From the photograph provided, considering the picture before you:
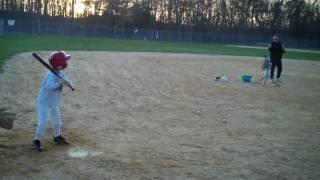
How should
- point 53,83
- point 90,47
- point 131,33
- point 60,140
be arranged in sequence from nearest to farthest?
point 53,83
point 60,140
point 90,47
point 131,33

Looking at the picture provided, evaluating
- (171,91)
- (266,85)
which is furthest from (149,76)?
(266,85)

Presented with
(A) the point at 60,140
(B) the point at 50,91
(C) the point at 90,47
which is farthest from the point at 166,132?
(C) the point at 90,47

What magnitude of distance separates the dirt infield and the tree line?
62.7m

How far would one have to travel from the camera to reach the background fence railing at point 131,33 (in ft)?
205

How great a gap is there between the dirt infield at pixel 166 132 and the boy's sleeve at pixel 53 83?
105 centimetres

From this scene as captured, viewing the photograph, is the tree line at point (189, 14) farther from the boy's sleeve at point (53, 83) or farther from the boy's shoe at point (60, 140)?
the boy's sleeve at point (53, 83)

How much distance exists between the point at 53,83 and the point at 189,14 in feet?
265

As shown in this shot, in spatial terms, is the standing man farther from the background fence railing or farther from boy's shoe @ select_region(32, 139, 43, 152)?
the background fence railing

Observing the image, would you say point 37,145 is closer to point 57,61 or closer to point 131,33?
point 57,61

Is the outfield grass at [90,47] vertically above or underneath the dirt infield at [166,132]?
above

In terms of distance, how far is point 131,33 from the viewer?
6888cm

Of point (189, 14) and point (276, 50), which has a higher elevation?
point (189, 14)

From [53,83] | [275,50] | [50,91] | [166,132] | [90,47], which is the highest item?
[275,50]

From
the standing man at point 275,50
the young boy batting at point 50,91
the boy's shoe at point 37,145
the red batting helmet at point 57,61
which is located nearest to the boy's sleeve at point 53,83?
the young boy batting at point 50,91
